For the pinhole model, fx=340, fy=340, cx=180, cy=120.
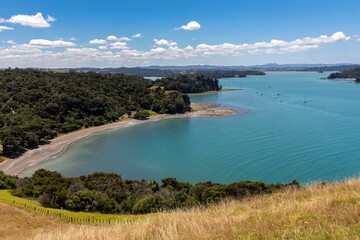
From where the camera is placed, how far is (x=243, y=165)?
154 ft

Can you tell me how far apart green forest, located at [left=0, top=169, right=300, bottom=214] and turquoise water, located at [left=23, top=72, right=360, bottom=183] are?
33.8ft

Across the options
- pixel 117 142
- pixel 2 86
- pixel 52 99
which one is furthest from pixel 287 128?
pixel 2 86

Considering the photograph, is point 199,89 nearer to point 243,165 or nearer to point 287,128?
point 287,128

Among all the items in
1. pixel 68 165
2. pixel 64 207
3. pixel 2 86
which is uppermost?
pixel 2 86

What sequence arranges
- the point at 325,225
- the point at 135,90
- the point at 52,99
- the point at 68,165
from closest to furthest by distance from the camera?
the point at 325,225 < the point at 68,165 < the point at 52,99 < the point at 135,90

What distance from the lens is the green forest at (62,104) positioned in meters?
61.5

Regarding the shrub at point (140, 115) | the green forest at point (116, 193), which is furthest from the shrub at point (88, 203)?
the shrub at point (140, 115)

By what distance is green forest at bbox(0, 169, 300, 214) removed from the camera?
25281mm

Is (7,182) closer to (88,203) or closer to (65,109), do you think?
(88,203)

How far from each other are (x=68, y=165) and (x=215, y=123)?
41384 millimetres

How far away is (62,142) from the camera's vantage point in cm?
6347

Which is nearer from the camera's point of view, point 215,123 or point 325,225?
point 325,225

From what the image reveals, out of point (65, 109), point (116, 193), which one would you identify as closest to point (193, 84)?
point (65, 109)

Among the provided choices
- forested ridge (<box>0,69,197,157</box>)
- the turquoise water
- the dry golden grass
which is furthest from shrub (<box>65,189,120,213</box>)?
forested ridge (<box>0,69,197,157</box>)
